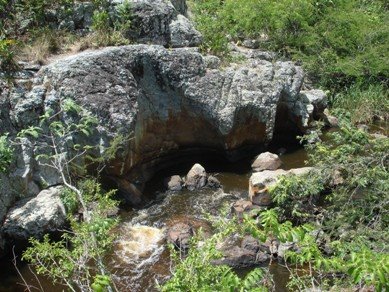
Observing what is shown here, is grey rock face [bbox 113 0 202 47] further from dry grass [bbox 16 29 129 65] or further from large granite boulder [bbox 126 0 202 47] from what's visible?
dry grass [bbox 16 29 129 65]

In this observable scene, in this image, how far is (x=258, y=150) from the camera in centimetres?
1209

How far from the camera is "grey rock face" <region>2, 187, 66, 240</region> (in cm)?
810

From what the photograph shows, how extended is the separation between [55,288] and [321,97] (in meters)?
9.64

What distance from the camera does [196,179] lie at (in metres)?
10.8

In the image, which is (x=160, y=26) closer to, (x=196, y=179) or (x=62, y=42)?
(x=62, y=42)

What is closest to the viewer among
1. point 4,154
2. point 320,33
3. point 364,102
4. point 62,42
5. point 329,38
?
point 4,154

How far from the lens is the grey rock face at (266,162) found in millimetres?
11375

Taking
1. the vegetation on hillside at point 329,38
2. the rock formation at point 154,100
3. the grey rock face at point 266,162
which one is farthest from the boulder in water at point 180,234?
the vegetation on hillside at point 329,38

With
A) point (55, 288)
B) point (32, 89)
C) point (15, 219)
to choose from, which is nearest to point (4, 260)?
point (15, 219)

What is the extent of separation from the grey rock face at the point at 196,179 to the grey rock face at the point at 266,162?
145 cm

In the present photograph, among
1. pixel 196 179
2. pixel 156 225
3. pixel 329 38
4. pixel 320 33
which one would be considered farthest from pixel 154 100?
pixel 320 33

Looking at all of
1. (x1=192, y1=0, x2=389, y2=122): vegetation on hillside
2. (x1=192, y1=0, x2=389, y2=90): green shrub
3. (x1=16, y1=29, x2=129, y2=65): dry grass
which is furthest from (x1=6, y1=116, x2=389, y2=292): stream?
(x1=192, y1=0, x2=389, y2=90): green shrub

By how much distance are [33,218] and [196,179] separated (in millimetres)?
4044

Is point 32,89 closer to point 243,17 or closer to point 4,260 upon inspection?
point 4,260
